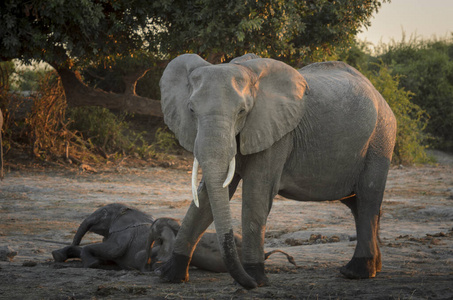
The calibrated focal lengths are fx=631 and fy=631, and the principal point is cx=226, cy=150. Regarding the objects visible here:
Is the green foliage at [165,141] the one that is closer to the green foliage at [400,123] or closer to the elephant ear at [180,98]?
the green foliage at [400,123]

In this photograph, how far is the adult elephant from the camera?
443 cm

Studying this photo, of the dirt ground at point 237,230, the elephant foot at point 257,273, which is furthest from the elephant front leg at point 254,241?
Result: the dirt ground at point 237,230

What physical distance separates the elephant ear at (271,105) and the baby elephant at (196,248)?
3.66 feet

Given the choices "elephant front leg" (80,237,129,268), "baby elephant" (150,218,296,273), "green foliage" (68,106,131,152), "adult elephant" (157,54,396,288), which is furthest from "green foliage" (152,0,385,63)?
"baby elephant" (150,218,296,273)

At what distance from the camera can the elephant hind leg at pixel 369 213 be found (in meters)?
5.43

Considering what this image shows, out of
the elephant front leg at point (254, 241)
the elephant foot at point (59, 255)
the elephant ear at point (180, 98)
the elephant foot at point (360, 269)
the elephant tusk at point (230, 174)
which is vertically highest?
the elephant ear at point (180, 98)

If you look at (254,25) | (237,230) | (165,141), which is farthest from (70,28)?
(237,230)

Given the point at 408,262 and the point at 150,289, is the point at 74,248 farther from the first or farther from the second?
the point at 408,262

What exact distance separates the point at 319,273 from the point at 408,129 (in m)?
15.9

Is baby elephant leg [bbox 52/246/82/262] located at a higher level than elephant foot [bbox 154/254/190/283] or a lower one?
lower

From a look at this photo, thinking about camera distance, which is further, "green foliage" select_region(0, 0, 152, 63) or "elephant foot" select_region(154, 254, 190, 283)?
"green foliage" select_region(0, 0, 152, 63)

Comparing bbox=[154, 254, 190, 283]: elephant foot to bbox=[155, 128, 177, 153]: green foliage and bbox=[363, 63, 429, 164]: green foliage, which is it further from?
bbox=[363, 63, 429, 164]: green foliage

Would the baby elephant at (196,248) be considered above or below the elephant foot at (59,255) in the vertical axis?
above

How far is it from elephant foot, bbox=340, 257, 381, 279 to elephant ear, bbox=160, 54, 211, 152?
5.88 ft
